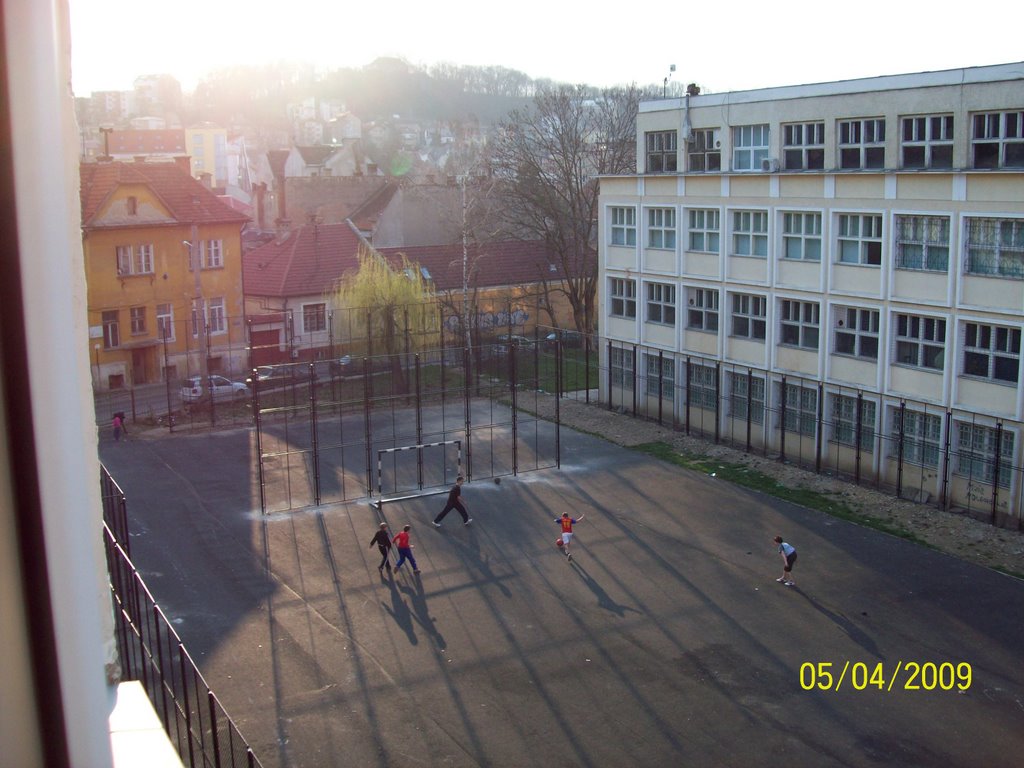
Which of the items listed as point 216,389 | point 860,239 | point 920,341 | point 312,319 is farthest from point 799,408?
point 312,319

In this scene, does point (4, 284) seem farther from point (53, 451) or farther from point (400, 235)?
point (400, 235)

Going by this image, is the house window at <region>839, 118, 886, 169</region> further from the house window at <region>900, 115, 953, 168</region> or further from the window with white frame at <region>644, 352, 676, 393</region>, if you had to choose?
the window with white frame at <region>644, 352, 676, 393</region>

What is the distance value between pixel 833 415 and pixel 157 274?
1871 cm

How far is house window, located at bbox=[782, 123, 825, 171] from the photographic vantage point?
70.4 feet

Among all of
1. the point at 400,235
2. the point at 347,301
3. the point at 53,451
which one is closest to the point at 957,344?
the point at 347,301

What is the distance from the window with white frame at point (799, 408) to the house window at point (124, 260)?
58.6 ft

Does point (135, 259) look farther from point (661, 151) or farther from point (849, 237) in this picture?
point (849, 237)

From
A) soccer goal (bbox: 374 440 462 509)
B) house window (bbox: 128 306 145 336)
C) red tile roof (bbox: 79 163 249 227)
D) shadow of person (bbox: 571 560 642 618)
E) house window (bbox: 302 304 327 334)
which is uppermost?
red tile roof (bbox: 79 163 249 227)

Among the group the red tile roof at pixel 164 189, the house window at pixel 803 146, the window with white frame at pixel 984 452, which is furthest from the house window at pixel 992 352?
the red tile roof at pixel 164 189

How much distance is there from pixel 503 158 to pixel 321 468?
57.1ft

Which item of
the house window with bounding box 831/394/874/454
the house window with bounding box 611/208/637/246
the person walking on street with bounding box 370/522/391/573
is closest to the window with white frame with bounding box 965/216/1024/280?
the house window with bounding box 831/394/874/454

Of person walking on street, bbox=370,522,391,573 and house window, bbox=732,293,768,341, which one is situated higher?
house window, bbox=732,293,768,341

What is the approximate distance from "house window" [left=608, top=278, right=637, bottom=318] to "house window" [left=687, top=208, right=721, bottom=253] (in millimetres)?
2333
